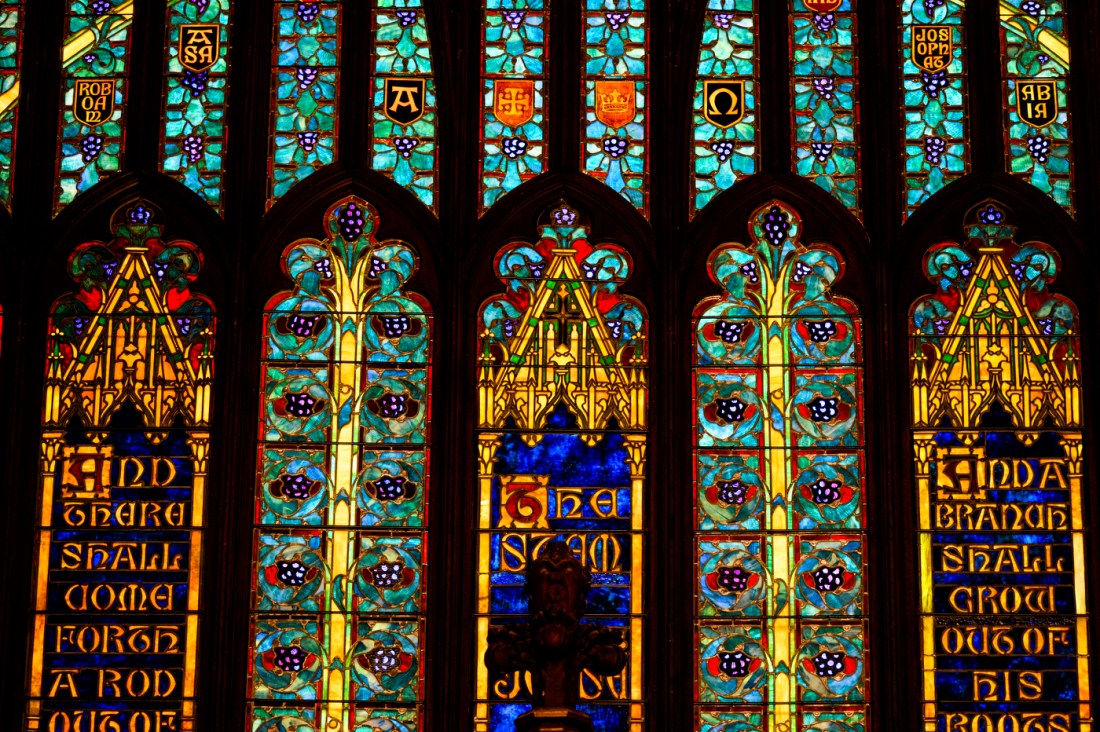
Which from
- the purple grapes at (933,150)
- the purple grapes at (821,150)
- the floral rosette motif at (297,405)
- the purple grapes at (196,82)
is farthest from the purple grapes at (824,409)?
the purple grapes at (196,82)

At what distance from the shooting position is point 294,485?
44.8 feet

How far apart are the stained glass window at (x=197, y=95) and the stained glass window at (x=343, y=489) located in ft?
2.32

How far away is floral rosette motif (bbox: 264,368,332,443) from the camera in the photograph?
541 inches

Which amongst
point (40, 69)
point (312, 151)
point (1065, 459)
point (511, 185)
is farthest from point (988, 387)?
point (40, 69)

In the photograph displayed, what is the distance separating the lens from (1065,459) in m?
13.7

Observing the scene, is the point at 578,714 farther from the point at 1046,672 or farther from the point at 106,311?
the point at 106,311

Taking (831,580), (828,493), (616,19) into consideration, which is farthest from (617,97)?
(831,580)

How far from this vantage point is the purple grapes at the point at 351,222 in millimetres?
14188

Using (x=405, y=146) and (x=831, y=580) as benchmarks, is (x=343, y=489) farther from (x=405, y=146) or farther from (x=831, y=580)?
(x=831, y=580)

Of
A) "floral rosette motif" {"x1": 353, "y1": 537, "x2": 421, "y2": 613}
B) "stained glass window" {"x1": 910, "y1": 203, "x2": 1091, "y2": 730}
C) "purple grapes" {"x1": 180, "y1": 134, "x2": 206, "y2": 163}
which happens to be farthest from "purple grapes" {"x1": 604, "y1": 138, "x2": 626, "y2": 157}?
"floral rosette motif" {"x1": 353, "y1": 537, "x2": 421, "y2": 613}

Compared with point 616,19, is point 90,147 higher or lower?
lower

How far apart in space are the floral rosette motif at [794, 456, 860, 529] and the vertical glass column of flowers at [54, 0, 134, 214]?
13.8ft

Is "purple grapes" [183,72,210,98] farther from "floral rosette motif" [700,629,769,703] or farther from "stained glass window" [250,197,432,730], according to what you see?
"floral rosette motif" [700,629,769,703]

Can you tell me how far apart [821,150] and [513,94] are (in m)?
1.75
